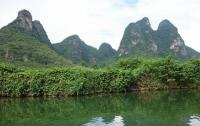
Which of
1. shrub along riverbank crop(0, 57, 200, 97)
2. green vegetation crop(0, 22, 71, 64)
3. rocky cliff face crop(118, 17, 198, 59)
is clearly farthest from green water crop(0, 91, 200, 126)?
rocky cliff face crop(118, 17, 198, 59)

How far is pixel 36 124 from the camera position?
21.4 m

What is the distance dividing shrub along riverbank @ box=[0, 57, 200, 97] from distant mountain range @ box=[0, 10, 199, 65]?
115ft

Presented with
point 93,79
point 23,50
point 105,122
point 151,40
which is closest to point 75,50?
point 151,40

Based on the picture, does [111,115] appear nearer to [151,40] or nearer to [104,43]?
[151,40]

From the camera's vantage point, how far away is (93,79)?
43.0m

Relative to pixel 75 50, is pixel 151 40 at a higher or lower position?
higher

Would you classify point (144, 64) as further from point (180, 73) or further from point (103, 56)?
point (103, 56)

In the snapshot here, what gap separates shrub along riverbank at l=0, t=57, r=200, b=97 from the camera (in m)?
41.6

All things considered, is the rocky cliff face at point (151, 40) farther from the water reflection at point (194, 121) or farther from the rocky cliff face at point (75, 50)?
the water reflection at point (194, 121)

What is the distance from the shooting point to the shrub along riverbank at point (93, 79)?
136ft

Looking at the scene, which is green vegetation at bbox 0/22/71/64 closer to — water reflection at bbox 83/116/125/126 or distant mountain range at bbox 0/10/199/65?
distant mountain range at bbox 0/10/199/65

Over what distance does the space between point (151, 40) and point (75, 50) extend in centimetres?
2249

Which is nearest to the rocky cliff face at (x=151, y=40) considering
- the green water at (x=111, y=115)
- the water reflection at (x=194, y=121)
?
the green water at (x=111, y=115)

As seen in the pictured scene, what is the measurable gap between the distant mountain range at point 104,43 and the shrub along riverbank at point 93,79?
34.9 metres
